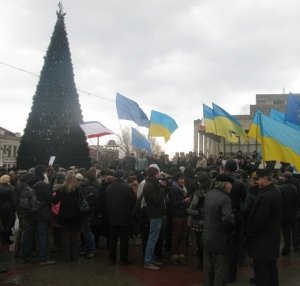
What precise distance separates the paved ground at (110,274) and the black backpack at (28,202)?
1.09m

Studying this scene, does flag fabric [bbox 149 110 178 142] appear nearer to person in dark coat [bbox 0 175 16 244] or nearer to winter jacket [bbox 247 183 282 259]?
person in dark coat [bbox 0 175 16 244]

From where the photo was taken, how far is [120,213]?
8.62 metres

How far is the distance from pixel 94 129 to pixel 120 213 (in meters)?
→ 7.12

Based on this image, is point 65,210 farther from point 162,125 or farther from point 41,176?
point 162,125

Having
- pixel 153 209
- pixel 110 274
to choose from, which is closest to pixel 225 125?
pixel 153 209

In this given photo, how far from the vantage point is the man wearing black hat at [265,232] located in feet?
19.7

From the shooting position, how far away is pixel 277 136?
9391mm

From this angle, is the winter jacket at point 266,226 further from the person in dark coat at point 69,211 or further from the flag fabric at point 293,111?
the flag fabric at point 293,111

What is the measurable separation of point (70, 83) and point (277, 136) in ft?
34.5

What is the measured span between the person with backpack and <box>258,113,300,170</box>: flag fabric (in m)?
4.55

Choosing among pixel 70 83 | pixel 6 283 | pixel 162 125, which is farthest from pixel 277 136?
pixel 70 83

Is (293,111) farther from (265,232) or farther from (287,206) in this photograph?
(265,232)

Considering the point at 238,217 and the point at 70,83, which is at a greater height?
the point at 70,83

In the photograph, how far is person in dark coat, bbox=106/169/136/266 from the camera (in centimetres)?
862
